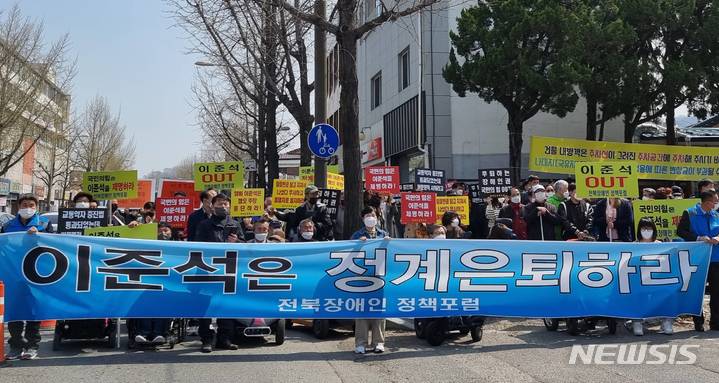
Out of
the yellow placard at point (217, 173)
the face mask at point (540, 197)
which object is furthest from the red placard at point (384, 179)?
the face mask at point (540, 197)

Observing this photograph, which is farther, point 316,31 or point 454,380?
point 316,31

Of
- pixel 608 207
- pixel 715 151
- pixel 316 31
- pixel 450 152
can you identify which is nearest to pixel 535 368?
pixel 608 207

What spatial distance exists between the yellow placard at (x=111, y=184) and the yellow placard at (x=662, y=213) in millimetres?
8763

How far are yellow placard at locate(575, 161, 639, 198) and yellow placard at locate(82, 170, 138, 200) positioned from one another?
312 inches

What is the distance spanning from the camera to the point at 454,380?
277 inches

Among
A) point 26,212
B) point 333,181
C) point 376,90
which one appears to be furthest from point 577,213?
point 376,90

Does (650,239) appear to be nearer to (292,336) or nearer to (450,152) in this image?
(292,336)

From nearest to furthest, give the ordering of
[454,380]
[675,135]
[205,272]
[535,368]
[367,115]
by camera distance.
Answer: [454,380] < [535,368] < [205,272] < [675,135] < [367,115]

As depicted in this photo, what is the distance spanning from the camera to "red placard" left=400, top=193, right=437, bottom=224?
1359cm

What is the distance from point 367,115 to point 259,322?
30.4 meters

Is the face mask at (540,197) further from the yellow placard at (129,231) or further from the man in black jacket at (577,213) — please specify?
the yellow placard at (129,231)

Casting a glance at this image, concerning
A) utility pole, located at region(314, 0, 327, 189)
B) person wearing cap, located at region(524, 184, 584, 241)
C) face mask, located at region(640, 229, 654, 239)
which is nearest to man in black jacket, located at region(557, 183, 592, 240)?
person wearing cap, located at region(524, 184, 584, 241)

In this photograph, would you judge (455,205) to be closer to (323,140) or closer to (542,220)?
(323,140)

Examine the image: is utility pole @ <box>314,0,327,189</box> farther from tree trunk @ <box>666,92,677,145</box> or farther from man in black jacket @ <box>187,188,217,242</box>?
tree trunk @ <box>666,92,677,145</box>
